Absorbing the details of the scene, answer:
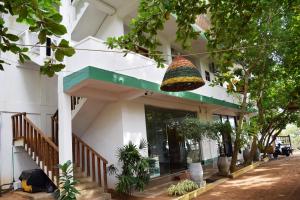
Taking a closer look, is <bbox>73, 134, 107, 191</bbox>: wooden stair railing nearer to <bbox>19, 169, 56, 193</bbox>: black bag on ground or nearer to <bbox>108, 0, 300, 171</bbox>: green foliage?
<bbox>19, 169, 56, 193</bbox>: black bag on ground

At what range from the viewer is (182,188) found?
7.98m

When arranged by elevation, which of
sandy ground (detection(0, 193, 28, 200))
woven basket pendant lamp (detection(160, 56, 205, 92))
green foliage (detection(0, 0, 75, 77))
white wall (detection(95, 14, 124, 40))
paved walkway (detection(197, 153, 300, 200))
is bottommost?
paved walkway (detection(197, 153, 300, 200))

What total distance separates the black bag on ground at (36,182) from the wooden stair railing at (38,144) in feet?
1.24

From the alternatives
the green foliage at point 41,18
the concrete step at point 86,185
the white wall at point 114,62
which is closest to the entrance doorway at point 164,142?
the white wall at point 114,62

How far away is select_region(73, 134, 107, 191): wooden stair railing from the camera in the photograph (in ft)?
27.7

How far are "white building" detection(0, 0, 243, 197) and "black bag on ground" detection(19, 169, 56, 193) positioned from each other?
665 millimetres

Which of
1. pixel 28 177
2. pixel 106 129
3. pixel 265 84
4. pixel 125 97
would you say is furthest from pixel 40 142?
pixel 265 84

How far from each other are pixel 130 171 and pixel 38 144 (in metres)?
2.81

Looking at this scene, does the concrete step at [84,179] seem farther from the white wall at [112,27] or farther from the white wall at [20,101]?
the white wall at [112,27]

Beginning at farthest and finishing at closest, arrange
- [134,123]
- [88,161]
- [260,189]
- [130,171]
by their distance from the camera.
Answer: [134,123]
[88,161]
[260,189]
[130,171]

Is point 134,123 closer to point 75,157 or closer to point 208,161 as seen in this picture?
point 75,157

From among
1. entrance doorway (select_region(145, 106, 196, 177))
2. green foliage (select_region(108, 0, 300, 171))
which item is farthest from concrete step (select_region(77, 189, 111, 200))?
green foliage (select_region(108, 0, 300, 171))

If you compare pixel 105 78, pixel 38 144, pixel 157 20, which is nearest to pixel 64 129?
pixel 38 144

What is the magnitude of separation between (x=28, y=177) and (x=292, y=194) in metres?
7.24
